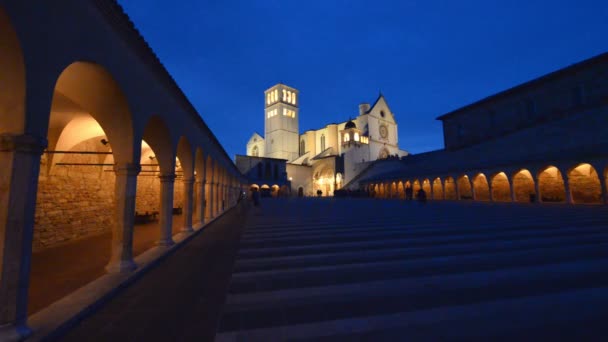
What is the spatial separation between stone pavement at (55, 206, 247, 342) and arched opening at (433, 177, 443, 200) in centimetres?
2763

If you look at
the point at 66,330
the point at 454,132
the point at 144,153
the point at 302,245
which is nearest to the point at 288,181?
the point at 454,132

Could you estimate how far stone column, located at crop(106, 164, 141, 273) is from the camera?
5129 millimetres

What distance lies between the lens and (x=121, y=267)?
500 centimetres

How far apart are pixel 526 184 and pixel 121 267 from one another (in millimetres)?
28164

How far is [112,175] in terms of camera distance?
11.3m

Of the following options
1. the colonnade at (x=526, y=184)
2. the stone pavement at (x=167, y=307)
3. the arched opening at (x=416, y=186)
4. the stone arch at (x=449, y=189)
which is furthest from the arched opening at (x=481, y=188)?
the stone pavement at (x=167, y=307)

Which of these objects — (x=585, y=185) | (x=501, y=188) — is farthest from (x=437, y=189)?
(x=585, y=185)

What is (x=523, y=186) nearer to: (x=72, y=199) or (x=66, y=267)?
(x=66, y=267)

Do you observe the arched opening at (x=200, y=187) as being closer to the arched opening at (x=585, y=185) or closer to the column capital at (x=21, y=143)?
the column capital at (x=21, y=143)

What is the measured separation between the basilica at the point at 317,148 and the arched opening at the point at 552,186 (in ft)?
72.4

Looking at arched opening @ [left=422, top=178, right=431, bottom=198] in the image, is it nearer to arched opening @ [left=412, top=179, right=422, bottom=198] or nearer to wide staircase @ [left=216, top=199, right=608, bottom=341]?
arched opening @ [left=412, top=179, right=422, bottom=198]

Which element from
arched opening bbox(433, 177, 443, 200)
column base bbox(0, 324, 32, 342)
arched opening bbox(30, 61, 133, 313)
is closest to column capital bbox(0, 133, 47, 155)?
arched opening bbox(30, 61, 133, 313)

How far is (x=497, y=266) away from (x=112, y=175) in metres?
Answer: 13.6

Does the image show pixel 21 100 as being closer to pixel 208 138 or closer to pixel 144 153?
pixel 208 138
